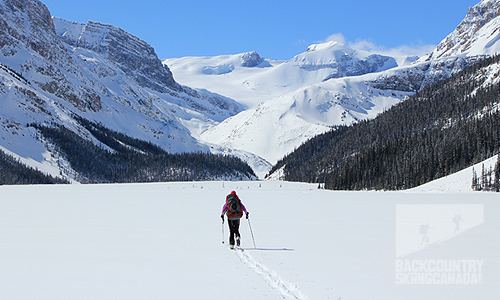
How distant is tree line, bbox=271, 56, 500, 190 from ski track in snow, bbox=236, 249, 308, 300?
227ft

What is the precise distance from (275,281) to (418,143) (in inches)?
3615

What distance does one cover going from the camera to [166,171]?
17375 centimetres

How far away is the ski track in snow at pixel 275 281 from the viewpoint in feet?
33.1

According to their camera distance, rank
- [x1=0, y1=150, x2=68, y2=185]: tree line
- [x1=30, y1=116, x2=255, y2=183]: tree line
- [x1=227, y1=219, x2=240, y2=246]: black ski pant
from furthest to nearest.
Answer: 1. [x1=30, y1=116, x2=255, y2=183]: tree line
2. [x1=0, y1=150, x2=68, y2=185]: tree line
3. [x1=227, y1=219, x2=240, y2=246]: black ski pant

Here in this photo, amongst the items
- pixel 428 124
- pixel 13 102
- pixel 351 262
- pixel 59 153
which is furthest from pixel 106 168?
pixel 351 262

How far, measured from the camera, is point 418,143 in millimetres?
95000

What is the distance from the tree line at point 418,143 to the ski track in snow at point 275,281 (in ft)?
227

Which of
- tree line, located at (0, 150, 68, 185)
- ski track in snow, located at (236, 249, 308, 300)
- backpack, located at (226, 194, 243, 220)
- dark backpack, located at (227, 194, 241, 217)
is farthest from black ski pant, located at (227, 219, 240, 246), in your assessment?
tree line, located at (0, 150, 68, 185)

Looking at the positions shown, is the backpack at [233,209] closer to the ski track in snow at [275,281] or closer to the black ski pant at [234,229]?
the black ski pant at [234,229]

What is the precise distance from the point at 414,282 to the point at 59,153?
17000 centimetres

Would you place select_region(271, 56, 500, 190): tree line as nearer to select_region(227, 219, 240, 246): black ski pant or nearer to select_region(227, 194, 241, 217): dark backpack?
select_region(227, 194, 241, 217): dark backpack

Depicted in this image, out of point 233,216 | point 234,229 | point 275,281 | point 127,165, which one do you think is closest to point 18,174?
point 127,165

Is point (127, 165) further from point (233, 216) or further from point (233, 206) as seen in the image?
point (233, 216)

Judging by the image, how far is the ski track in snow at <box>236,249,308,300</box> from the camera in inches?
397
